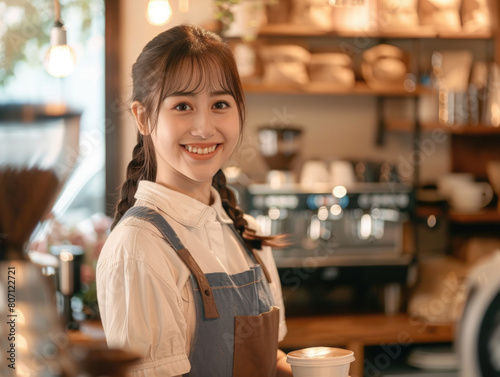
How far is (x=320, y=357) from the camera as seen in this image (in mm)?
1057

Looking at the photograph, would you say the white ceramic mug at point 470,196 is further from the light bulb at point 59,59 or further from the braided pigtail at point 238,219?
the light bulb at point 59,59

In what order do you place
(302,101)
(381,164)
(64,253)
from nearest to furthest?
1. (64,253)
2. (381,164)
3. (302,101)

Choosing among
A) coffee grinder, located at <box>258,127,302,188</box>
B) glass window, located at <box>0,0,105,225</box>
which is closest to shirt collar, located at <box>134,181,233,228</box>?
glass window, located at <box>0,0,105,225</box>

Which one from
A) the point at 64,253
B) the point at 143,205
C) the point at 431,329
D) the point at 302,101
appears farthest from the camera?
the point at 302,101

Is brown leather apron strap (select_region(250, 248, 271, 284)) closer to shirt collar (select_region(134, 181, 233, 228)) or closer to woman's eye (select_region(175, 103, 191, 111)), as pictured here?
shirt collar (select_region(134, 181, 233, 228))

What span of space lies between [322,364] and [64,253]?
1601 mm

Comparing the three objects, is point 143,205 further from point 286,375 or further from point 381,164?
point 381,164

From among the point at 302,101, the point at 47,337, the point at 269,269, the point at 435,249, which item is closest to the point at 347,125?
the point at 302,101

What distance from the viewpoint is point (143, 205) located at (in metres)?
1.19

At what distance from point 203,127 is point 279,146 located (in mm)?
1948

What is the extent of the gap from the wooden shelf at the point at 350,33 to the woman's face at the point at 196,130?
200cm

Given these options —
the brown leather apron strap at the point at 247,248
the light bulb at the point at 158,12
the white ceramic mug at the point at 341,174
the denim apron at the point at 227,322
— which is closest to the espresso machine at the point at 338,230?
the white ceramic mug at the point at 341,174

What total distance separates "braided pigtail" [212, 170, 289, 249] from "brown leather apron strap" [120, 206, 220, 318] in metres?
0.21

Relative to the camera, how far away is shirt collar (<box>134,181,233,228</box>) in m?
1.19
